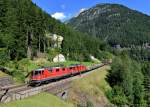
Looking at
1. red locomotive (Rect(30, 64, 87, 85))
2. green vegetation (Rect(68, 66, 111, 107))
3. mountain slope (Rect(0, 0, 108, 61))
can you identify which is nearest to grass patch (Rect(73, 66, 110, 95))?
green vegetation (Rect(68, 66, 111, 107))

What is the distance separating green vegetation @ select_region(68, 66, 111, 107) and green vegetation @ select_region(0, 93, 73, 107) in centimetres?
711

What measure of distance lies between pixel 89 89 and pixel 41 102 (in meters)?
28.3

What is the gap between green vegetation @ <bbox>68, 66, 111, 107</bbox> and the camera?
65.1 meters

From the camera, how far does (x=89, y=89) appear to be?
7562cm

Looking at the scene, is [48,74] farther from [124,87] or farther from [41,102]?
[124,87]

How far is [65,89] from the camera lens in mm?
63719

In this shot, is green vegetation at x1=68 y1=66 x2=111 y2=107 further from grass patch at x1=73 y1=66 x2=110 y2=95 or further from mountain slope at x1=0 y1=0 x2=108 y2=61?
mountain slope at x1=0 y1=0 x2=108 y2=61

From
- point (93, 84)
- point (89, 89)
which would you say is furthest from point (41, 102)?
A: point (93, 84)

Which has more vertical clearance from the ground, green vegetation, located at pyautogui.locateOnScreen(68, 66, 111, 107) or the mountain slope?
the mountain slope

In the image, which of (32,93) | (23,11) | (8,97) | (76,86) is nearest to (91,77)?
(76,86)

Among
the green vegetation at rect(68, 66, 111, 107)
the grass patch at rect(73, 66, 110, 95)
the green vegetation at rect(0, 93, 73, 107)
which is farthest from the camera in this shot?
the grass patch at rect(73, 66, 110, 95)

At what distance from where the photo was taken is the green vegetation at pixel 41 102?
4421 cm

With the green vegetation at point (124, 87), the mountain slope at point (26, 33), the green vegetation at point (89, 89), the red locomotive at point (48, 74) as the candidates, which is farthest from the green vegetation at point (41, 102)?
the green vegetation at point (124, 87)

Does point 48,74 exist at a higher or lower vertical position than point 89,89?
higher
